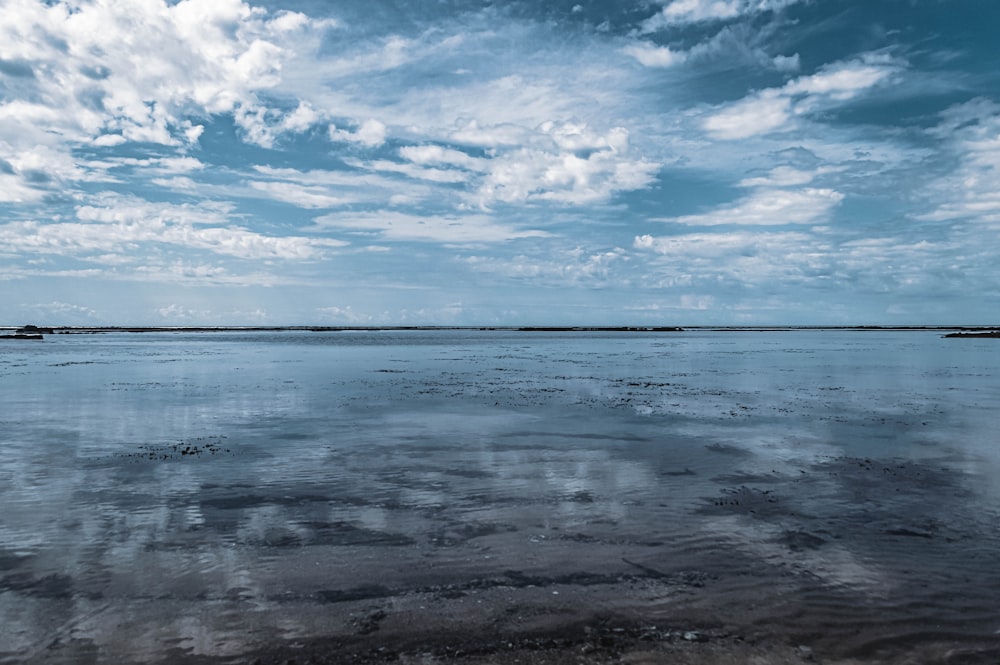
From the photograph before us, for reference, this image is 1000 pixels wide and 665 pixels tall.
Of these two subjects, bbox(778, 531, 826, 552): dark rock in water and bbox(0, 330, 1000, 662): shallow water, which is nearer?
bbox(0, 330, 1000, 662): shallow water

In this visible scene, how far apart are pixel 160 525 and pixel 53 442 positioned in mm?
12705

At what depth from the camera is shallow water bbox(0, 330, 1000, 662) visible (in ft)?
31.7

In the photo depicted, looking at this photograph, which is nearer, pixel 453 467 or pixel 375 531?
pixel 375 531

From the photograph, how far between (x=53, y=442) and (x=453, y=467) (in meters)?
15.0

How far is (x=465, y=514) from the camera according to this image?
1438 centimetres

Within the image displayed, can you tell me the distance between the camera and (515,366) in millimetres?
66562

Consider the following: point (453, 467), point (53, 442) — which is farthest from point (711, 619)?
point (53, 442)

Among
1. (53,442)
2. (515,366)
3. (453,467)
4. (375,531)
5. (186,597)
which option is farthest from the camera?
(515,366)

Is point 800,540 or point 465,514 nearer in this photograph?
point 800,540

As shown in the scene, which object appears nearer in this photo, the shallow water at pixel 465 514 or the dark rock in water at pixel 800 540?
the shallow water at pixel 465 514

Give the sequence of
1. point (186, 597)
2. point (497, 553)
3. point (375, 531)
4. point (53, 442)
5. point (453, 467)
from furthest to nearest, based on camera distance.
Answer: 1. point (53, 442)
2. point (453, 467)
3. point (375, 531)
4. point (497, 553)
5. point (186, 597)

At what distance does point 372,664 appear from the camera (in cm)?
805

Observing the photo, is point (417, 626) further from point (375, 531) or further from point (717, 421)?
point (717, 421)

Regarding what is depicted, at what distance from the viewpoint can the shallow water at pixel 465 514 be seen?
380 inches
